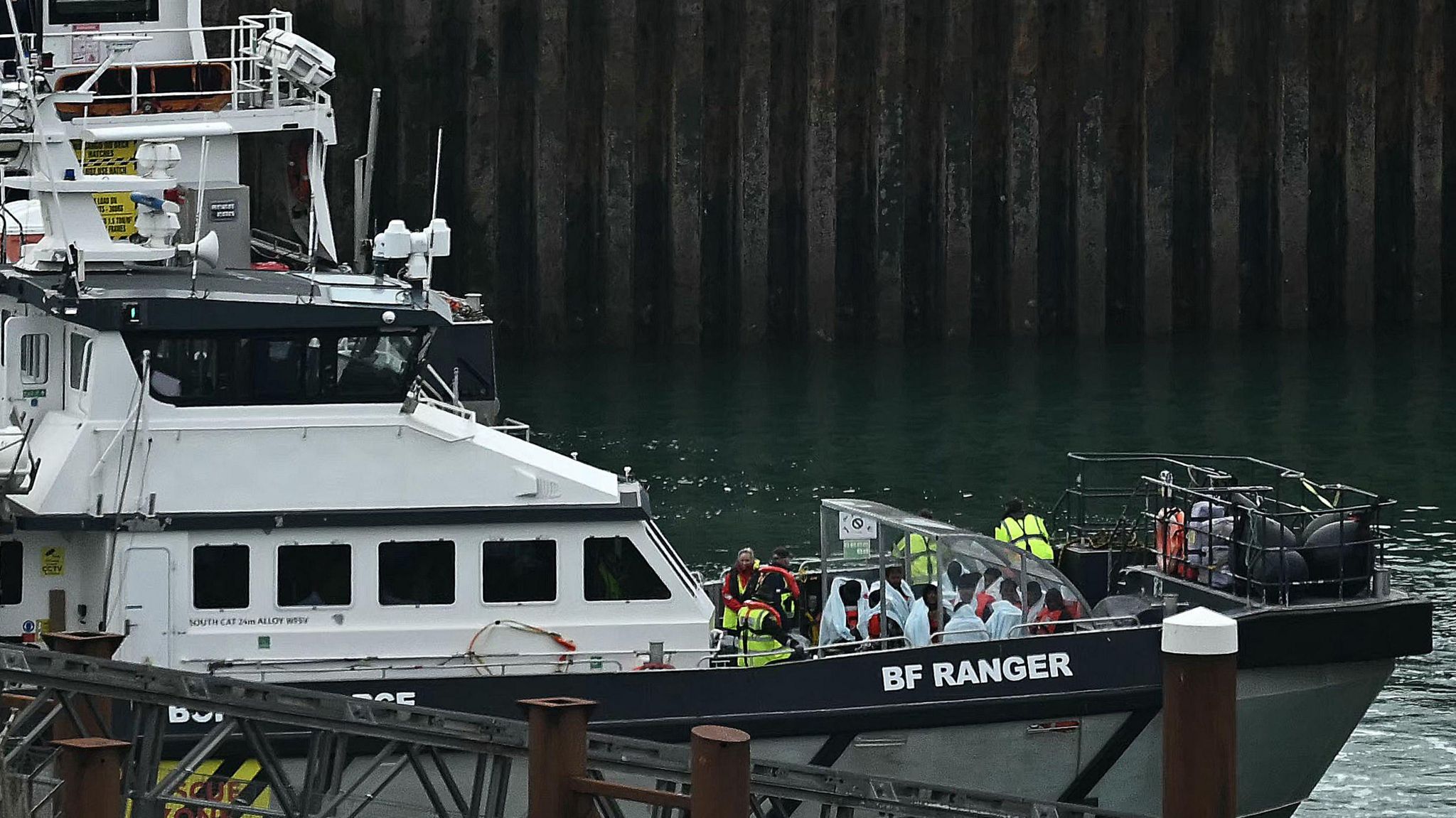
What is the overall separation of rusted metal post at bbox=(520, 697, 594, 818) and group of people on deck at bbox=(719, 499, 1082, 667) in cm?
345

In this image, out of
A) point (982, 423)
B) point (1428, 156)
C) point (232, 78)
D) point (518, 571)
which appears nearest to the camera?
point (518, 571)

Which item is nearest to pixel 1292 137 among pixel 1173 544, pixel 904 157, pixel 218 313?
pixel 904 157

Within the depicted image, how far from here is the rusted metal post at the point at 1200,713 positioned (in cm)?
1002

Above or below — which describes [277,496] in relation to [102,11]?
below

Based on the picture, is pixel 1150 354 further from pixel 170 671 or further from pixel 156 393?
pixel 170 671

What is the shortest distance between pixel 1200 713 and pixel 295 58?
9.05m

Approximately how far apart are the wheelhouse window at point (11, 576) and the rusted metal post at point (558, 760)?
4.58 metres

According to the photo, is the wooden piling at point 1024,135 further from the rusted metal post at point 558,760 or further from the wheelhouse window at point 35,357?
the rusted metal post at point 558,760

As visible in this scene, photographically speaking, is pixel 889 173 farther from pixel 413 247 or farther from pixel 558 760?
pixel 558 760

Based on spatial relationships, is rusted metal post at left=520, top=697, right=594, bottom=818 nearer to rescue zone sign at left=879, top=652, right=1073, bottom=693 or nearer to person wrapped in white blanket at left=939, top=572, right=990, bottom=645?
rescue zone sign at left=879, top=652, right=1073, bottom=693

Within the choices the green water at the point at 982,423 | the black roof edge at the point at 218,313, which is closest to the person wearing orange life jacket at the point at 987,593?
the black roof edge at the point at 218,313

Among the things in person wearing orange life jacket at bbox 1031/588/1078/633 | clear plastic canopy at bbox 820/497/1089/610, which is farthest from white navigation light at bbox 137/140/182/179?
person wearing orange life jacket at bbox 1031/588/1078/633

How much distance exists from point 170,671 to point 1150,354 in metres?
29.7

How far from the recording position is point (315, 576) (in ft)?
42.7
